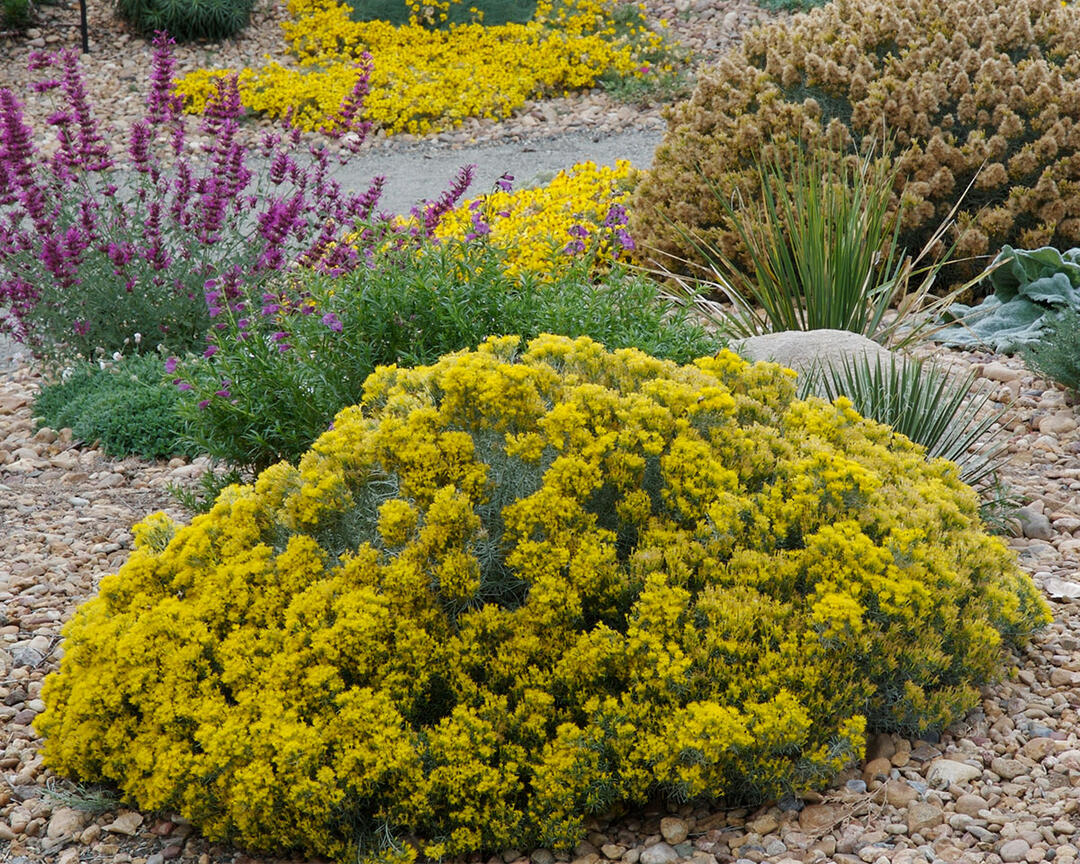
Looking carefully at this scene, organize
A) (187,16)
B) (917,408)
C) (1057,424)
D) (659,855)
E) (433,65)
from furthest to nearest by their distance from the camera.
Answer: (187,16) → (433,65) → (1057,424) → (917,408) → (659,855)

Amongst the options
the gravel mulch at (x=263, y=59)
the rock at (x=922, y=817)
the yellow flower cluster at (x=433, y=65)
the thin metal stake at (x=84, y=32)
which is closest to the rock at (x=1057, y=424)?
the rock at (x=922, y=817)

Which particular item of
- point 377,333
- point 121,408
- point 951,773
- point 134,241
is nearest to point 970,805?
point 951,773

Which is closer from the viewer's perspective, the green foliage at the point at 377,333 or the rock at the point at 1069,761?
the rock at the point at 1069,761

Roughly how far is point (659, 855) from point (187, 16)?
13633 mm

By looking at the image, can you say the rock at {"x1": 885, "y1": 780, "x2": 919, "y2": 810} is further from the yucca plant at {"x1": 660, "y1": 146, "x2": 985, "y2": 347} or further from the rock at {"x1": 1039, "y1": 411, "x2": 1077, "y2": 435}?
the rock at {"x1": 1039, "y1": 411, "x2": 1077, "y2": 435}

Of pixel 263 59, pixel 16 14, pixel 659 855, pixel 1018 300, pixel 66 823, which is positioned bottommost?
pixel 263 59

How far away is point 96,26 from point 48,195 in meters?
9.57

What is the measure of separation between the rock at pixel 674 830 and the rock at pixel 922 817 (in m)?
0.52

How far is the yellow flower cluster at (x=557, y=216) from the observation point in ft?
18.0

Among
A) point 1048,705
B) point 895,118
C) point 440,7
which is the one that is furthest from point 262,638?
point 440,7

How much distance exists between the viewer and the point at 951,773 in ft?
9.00

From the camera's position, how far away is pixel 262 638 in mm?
2707

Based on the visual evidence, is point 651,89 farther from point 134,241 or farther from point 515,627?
point 515,627

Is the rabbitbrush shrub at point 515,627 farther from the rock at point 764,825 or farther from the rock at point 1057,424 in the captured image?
the rock at point 1057,424
